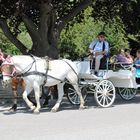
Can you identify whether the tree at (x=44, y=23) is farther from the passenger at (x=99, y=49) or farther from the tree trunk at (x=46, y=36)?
the passenger at (x=99, y=49)

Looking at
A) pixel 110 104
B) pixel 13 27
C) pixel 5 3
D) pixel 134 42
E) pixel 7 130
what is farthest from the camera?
pixel 134 42

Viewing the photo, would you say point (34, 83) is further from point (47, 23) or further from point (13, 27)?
point (13, 27)

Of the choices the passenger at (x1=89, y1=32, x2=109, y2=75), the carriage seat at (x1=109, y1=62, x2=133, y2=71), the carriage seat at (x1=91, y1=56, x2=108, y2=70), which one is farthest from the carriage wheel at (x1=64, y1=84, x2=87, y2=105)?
the carriage seat at (x1=109, y1=62, x2=133, y2=71)

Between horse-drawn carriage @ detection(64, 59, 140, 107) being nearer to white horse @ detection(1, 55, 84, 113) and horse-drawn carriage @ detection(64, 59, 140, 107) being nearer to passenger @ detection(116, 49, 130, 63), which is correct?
passenger @ detection(116, 49, 130, 63)

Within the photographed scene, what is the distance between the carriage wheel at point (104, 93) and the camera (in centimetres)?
1441

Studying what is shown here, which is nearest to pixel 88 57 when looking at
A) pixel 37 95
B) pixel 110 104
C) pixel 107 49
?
pixel 107 49

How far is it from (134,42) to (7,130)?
21.5 meters

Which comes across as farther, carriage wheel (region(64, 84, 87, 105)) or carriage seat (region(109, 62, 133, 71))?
carriage seat (region(109, 62, 133, 71))

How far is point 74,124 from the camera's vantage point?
11.3 m

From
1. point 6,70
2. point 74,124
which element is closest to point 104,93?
point 6,70

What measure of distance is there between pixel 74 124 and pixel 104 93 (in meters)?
3.26

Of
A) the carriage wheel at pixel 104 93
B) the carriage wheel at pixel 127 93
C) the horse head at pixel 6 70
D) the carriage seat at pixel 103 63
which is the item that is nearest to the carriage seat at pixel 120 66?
the carriage seat at pixel 103 63

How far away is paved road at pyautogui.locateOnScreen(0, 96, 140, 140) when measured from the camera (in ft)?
32.3

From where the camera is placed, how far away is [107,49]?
1497cm
